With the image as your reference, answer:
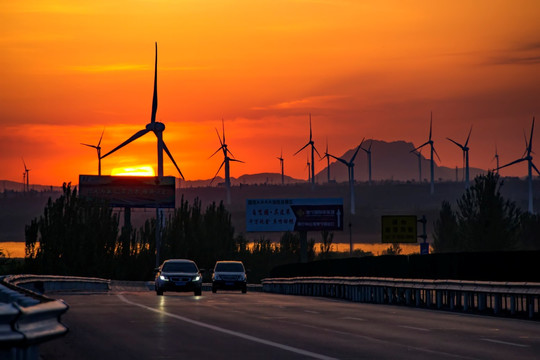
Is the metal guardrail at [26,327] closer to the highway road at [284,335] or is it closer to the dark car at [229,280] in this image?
the highway road at [284,335]

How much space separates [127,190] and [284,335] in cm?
13216

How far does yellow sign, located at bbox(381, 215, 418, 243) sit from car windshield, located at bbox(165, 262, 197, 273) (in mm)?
42254

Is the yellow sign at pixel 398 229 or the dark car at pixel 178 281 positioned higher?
the yellow sign at pixel 398 229

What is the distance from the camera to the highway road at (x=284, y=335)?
17891 millimetres

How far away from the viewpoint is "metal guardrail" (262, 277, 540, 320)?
32656mm

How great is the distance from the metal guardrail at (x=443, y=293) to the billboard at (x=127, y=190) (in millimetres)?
91988

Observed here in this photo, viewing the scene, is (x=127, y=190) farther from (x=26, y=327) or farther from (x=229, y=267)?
(x=26, y=327)

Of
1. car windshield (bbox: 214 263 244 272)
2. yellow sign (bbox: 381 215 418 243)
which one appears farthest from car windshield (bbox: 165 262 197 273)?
yellow sign (bbox: 381 215 418 243)

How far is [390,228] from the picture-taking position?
94.8 metres

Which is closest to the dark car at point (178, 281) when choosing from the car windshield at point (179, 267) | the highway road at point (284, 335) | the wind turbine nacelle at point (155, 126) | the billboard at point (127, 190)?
the car windshield at point (179, 267)

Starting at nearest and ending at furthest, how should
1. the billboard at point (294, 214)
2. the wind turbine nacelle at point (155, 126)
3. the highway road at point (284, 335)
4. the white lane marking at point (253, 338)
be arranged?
the white lane marking at point (253, 338) < the highway road at point (284, 335) < the billboard at point (294, 214) < the wind turbine nacelle at point (155, 126)

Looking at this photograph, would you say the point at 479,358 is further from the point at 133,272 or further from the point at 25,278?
the point at 133,272

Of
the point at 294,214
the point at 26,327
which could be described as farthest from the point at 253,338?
the point at 294,214

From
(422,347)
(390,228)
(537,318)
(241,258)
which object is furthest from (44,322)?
(241,258)
